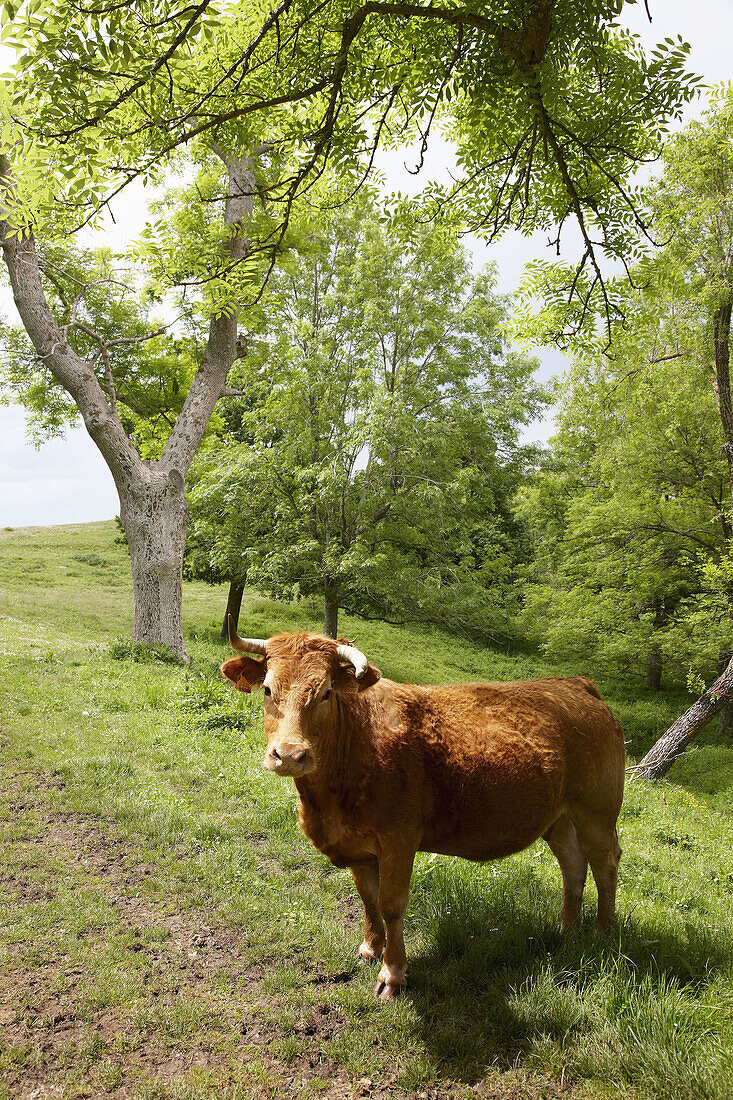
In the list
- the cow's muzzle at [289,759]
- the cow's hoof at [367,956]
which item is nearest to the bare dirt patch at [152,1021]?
the cow's hoof at [367,956]

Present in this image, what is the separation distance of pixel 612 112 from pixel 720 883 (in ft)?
25.2

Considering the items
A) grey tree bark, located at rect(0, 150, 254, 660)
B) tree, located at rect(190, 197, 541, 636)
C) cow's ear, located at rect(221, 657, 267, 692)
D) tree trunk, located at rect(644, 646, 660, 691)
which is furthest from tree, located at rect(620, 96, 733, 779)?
cow's ear, located at rect(221, 657, 267, 692)

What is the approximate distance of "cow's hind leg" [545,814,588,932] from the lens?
4.40 metres

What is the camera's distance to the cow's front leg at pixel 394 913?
3.70 m

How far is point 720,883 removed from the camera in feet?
21.4

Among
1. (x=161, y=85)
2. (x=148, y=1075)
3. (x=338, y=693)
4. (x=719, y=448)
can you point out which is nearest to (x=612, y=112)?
(x=161, y=85)

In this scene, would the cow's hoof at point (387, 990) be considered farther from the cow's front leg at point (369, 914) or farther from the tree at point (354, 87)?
the tree at point (354, 87)

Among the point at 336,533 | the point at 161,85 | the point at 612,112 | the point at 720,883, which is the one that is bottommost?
the point at 720,883

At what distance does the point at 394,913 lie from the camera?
3695mm

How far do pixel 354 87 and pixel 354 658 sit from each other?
195 inches

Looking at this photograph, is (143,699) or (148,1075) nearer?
(148,1075)

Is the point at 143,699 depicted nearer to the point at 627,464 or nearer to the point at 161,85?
the point at 161,85

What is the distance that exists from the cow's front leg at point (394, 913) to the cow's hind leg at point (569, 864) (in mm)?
1345

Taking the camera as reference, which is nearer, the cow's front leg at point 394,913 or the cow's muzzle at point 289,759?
the cow's muzzle at point 289,759
